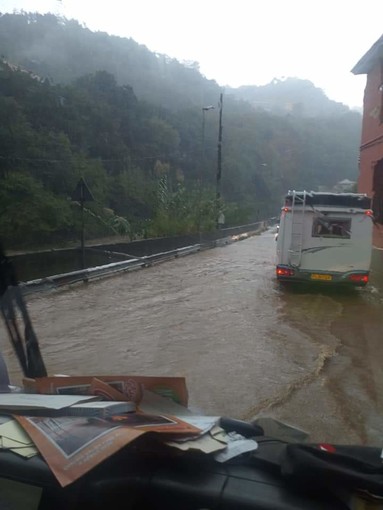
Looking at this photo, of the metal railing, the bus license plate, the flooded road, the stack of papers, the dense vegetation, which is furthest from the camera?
the dense vegetation

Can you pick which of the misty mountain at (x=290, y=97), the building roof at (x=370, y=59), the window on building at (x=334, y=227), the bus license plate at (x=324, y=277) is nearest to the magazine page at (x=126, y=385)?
the window on building at (x=334, y=227)

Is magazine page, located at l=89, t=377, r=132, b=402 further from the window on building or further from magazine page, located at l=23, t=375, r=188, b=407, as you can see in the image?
the window on building

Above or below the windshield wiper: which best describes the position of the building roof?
above

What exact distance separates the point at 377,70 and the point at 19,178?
18.4 metres

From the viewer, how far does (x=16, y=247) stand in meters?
21.9

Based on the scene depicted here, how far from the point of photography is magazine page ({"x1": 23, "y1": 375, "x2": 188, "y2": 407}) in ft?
9.93

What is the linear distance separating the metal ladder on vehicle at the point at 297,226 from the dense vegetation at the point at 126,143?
12.6 metres

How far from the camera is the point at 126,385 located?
3033 mm

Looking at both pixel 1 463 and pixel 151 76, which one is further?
pixel 151 76

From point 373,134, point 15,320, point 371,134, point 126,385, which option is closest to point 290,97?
point 371,134

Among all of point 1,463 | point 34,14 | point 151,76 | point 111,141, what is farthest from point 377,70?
point 151,76

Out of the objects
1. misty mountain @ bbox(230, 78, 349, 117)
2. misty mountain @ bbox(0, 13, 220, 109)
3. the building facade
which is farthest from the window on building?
misty mountain @ bbox(230, 78, 349, 117)

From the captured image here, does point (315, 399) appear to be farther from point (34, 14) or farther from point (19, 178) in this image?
point (34, 14)

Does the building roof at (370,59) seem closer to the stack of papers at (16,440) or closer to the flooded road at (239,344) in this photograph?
the flooded road at (239,344)
